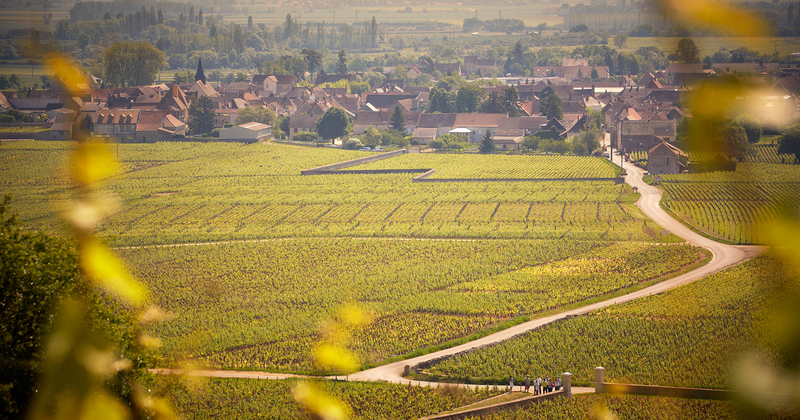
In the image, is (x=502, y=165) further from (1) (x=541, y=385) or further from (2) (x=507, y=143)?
(1) (x=541, y=385)

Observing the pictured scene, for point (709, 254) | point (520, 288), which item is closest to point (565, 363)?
point (520, 288)

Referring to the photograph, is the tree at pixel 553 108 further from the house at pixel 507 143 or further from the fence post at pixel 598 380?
the fence post at pixel 598 380

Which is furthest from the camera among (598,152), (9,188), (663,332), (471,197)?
(598,152)

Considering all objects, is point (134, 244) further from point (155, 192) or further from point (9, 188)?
point (9, 188)

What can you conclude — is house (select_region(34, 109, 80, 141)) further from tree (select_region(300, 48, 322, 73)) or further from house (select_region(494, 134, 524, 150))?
tree (select_region(300, 48, 322, 73))

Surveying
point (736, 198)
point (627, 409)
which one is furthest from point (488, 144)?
point (627, 409)

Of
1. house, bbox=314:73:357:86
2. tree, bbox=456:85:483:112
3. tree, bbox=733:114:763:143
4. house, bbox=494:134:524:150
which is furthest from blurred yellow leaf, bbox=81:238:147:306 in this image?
house, bbox=314:73:357:86

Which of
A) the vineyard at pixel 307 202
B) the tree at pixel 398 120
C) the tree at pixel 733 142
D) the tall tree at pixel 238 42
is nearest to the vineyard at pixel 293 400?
the vineyard at pixel 307 202
